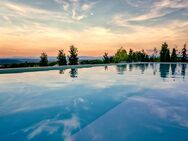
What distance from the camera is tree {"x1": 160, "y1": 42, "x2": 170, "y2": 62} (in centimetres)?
4966

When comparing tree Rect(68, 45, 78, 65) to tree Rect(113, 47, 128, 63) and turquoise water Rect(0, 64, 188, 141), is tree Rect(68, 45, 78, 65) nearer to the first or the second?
tree Rect(113, 47, 128, 63)

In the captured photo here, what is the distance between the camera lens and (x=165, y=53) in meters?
49.9

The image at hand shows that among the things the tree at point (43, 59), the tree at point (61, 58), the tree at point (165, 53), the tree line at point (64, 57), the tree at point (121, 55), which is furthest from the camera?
the tree at point (165, 53)

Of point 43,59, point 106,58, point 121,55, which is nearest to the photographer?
point 43,59

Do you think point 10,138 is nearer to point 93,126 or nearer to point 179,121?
point 93,126

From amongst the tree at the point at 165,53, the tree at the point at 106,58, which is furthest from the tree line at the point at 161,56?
the tree at the point at 106,58

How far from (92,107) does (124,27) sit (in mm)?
19196

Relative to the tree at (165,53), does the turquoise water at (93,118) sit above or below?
below

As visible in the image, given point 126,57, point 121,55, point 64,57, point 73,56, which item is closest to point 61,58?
point 64,57

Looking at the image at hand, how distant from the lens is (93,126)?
459 centimetres

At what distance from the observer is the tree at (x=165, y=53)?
49.7m

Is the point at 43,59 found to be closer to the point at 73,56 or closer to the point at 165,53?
the point at 73,56

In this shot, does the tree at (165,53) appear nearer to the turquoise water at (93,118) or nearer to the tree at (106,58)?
the tree at (106,58)

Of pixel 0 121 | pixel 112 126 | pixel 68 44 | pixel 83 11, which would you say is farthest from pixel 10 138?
pixel 68 44
